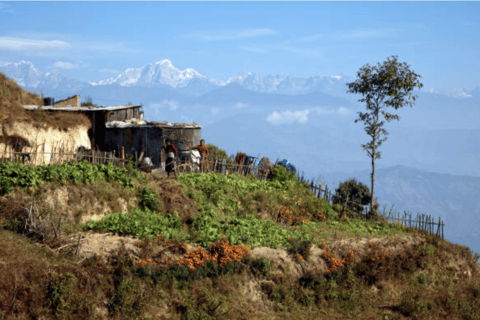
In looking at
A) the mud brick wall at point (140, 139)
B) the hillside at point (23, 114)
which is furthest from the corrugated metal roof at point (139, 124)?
the hillside at point (23, 114)

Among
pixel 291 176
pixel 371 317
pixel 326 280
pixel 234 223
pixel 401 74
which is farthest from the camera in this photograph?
pixel 401 74

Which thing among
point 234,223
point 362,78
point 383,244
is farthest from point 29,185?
point 362,78

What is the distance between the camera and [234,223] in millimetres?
18984

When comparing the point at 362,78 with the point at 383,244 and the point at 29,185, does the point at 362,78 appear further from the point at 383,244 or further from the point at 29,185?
the point at 29,185

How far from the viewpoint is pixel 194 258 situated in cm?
1495

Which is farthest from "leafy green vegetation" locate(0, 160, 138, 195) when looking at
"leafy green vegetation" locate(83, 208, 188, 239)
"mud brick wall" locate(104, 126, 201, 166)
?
"mud brick wall" locate(104, 126, 201, 166)

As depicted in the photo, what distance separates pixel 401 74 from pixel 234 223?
1630 centimetres

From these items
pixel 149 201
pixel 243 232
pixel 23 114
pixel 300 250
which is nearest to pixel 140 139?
pixel 23 114

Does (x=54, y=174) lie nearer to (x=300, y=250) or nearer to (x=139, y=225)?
(x=139, y=225)

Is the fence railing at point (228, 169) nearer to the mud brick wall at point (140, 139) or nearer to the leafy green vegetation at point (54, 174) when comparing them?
the leafy green vegetation at point (54, 174)

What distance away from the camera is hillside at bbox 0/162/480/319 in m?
13.1

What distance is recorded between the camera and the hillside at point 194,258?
13.1 m

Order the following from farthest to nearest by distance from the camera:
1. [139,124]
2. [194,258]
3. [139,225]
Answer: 1. [139,124]
2. [139,225]
3. [194,258]

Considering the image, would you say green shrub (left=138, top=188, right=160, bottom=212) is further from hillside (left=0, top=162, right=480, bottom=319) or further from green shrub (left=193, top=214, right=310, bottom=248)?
green shrub (left=193, top=214, right=310, bottom=248)
